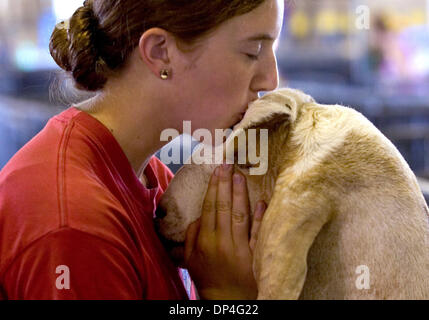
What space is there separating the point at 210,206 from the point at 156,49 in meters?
0.35

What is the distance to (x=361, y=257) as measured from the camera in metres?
1.12

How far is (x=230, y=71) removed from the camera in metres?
1.22

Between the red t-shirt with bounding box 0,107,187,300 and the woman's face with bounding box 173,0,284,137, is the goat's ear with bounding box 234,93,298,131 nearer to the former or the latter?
the woman's face with bounding box 173,0,284,137

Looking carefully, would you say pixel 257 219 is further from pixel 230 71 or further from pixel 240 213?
pixel 230 71

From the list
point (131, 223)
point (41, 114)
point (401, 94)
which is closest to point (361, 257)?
point (131, 223)

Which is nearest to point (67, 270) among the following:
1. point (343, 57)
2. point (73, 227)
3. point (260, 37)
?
point (73, 227)

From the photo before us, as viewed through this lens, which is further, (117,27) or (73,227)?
(117,27)

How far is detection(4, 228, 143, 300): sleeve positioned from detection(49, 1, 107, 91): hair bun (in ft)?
1.52

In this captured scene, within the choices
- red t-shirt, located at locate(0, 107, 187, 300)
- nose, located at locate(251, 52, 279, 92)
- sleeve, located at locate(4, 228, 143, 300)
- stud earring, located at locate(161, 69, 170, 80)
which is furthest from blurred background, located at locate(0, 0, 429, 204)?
sleeve, located at locate(4, 228, 143, 300)

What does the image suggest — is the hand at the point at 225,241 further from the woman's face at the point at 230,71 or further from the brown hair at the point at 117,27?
the brown hair at the point at 117,27

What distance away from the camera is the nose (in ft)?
4.17

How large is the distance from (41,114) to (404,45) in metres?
4.54

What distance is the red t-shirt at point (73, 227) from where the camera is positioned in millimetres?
960
